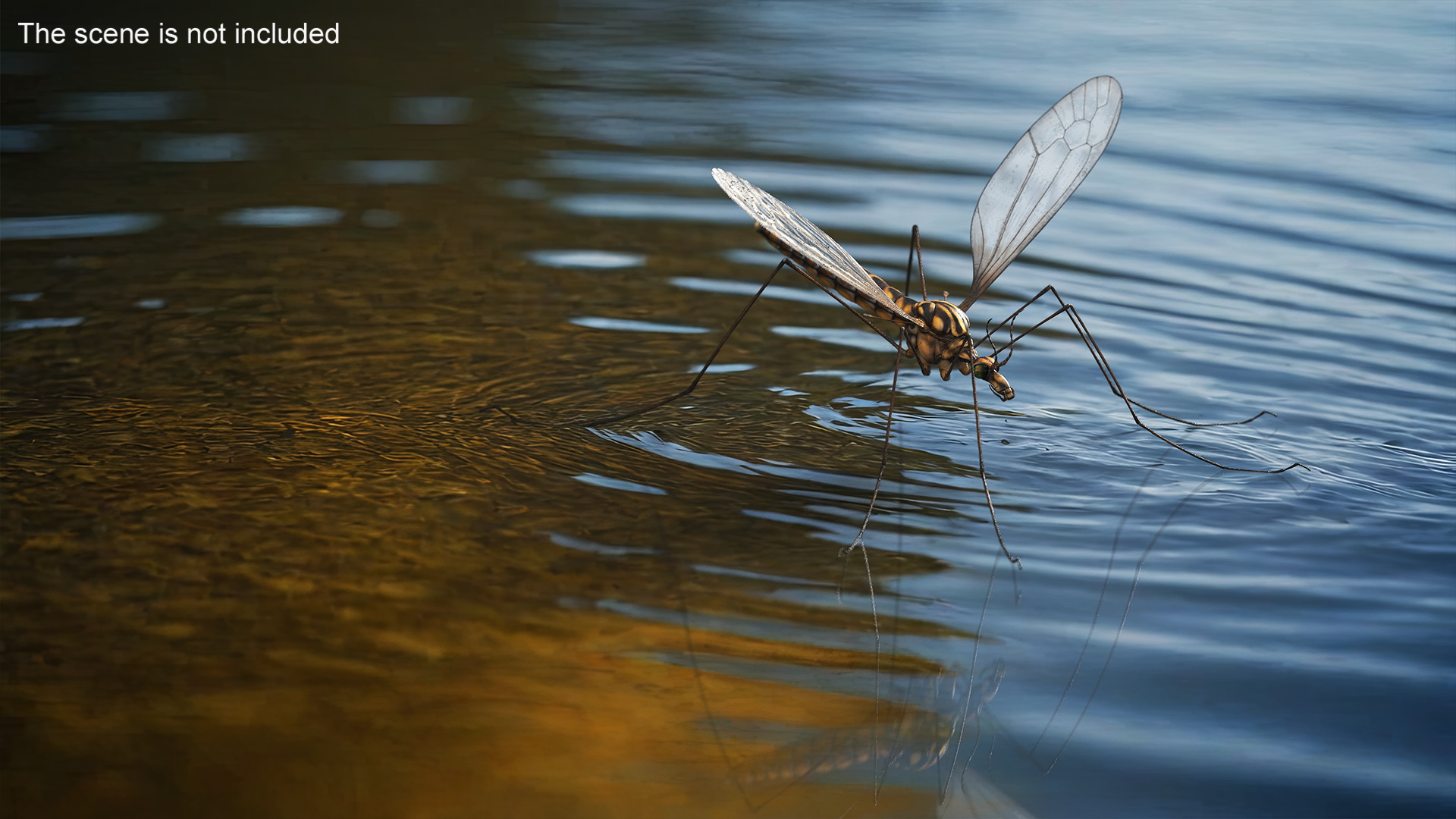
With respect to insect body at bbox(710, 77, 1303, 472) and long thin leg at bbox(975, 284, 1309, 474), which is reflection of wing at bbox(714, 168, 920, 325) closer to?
insect body at bbox(710, 77, 1303, 472)

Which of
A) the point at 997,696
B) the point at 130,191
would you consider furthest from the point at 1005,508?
the point at 130,191

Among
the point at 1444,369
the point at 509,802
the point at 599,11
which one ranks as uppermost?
the point at 599,11

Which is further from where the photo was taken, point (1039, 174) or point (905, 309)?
point (1039, 174)

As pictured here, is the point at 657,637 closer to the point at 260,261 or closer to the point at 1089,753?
the point at 1089,753

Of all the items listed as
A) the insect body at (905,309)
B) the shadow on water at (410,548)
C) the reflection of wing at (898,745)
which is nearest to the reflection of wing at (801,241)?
the insect body at (905,309)

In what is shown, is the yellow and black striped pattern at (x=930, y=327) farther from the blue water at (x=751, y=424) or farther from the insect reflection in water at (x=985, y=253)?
the blue water at (x=751, y=424)

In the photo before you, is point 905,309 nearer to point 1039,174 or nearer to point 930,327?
point 930,327

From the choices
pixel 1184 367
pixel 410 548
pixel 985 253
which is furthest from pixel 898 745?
pixel 1184 367
